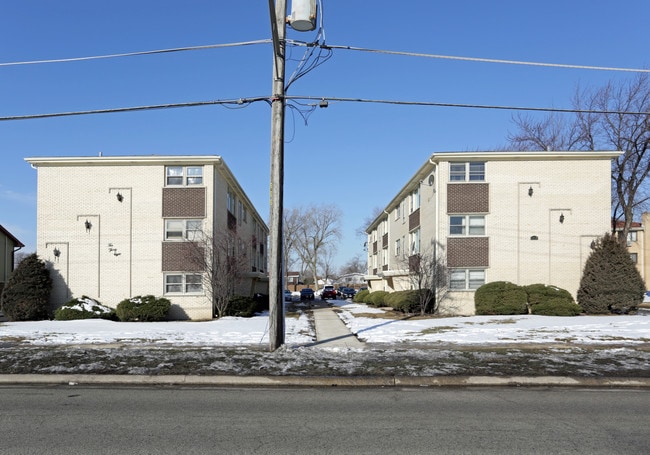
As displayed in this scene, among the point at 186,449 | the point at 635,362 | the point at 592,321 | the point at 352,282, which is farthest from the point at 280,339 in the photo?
the point at 352,282

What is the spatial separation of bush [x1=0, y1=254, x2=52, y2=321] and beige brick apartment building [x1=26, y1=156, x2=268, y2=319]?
1039mm

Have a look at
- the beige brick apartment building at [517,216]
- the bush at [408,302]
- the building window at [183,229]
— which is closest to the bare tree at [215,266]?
the building window at [183,229]

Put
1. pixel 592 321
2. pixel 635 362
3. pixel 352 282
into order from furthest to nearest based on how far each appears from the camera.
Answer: pixel 352 282
pixel 592 321
pixel 635 362

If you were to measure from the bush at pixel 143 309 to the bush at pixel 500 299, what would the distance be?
543 inches

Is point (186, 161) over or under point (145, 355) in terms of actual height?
over

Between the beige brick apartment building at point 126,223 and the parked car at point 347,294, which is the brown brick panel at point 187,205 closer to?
the beige brick apartment building at point 126,223

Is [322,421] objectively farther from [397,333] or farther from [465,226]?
[465,226]

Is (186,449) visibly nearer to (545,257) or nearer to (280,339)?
(280,339)

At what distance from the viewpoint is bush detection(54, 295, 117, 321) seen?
71.2 ft

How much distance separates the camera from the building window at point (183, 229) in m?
24.3

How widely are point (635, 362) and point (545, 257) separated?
50.2ft

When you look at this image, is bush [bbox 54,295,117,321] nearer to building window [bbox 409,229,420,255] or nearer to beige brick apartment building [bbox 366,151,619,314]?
beige brick apartment building [bbox 366,151,619,314]

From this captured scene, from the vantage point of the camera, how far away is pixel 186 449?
5.30 m

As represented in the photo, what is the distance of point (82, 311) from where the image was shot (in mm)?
21984
